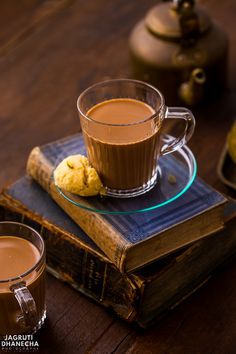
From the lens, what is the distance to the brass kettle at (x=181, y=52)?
143 centimetres

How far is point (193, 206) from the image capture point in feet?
3.61

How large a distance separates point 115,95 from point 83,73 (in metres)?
0.46

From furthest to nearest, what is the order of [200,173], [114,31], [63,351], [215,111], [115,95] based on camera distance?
[114,31] < [215,111] < [200,173] < [115,95] < [63,351]

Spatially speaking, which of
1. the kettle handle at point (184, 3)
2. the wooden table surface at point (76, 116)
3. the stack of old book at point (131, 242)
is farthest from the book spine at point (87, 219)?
the kettle handle at point (184, 3)

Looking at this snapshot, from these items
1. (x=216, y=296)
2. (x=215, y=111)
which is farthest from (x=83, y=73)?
(x=216, y=296)

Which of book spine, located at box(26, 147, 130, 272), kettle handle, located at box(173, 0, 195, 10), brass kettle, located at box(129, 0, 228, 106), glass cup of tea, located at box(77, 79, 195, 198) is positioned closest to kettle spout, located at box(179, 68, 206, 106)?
brass kettle, located at box(129, 0, 228, 106)

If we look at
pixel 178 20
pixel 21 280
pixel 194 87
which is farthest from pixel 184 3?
pixel 21 280

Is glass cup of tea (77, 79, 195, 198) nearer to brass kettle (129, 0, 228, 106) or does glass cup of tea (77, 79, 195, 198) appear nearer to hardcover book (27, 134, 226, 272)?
hardcover book (27, 134, 226, 272)

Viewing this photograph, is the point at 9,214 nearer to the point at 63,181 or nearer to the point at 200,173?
the point at 63,181

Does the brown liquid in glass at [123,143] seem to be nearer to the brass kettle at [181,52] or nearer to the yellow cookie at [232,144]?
the yellow cookie at [232,144]

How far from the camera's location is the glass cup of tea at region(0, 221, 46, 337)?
984mm

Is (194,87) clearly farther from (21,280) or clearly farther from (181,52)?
(21,280)

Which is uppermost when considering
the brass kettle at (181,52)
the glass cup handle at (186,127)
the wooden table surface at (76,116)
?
the glass cup handle at (186,127)

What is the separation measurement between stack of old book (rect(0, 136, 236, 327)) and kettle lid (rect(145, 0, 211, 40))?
15.2 inches
